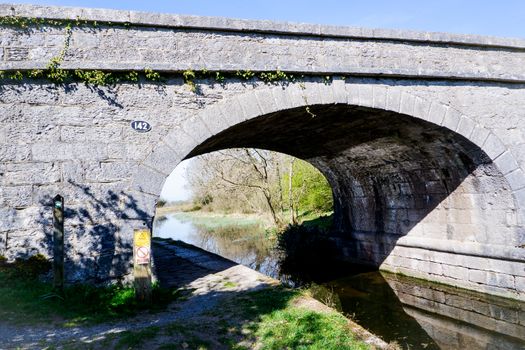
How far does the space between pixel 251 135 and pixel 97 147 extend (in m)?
3.31

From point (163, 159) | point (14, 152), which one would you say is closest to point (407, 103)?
point (163, 159)

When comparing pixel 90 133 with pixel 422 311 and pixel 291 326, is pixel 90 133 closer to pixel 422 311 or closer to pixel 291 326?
pixel 291 326

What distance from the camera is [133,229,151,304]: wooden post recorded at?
488 centimetres

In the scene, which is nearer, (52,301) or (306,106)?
(52,301)

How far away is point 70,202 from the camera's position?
16.7 feet

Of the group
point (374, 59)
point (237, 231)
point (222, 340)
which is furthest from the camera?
point (237, 231)

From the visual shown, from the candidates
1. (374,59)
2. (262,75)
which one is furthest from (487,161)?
(262,75)

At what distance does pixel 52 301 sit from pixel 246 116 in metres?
3.38

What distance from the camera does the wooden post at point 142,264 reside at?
16.0 ft

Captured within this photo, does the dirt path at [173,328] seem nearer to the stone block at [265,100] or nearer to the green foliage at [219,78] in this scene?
the stone block at [265,100]

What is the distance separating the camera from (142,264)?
4.87 metres

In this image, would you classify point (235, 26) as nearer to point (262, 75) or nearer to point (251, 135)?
point (262, 75)

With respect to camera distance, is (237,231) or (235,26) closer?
(235,26)

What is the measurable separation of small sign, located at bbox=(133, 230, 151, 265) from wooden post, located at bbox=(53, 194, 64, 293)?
2.84 feet
